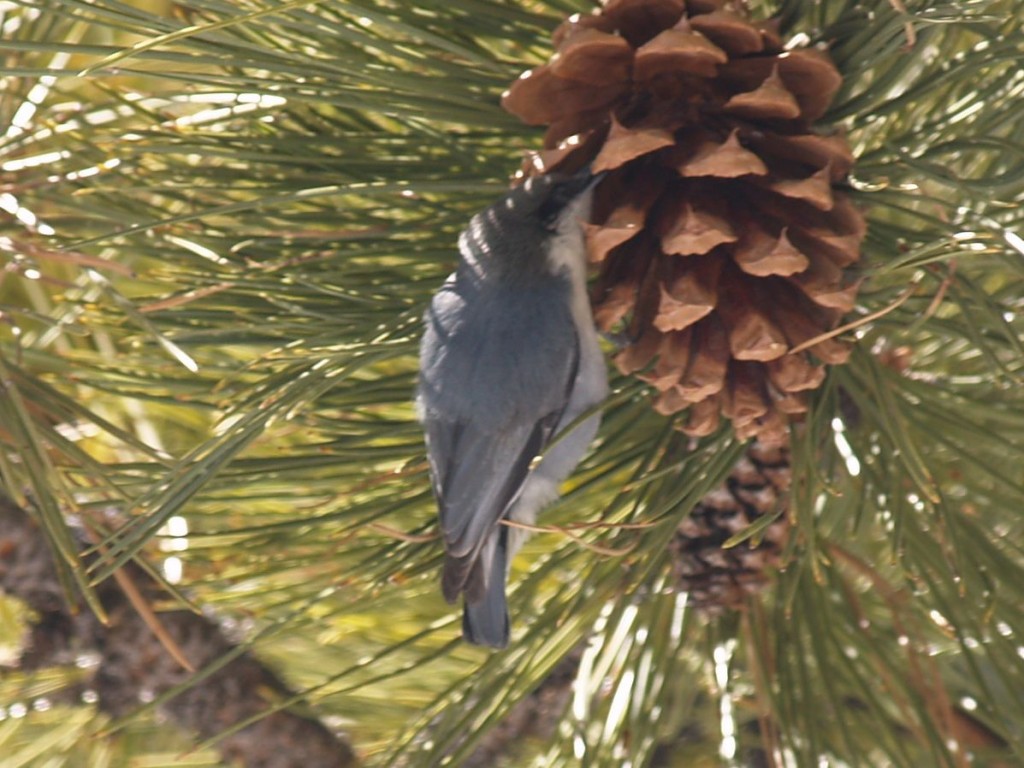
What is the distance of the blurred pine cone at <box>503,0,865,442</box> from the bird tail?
249 mm

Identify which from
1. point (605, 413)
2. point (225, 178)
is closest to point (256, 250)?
point (225, 178)

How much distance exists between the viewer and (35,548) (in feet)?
3.73

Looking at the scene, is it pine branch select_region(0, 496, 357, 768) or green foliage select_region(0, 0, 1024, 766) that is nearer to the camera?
green foliage select_region(0, 0, 1024, 766)

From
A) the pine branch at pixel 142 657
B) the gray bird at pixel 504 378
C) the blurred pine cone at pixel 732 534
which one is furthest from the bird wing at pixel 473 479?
the pine branch at pixel 142 657

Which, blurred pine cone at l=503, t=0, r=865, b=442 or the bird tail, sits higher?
blurred pine cone at l=503, t=0, r=865, b=442

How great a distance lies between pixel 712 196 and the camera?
2.79 feet

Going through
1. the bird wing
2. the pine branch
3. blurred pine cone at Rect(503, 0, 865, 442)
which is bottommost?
the pine branch

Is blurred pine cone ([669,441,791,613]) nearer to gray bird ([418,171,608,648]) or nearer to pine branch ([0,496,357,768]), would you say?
gray bird ([418,171,608,648])

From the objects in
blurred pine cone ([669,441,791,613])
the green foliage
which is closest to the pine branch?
the green foliage

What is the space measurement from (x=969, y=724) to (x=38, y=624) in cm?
81

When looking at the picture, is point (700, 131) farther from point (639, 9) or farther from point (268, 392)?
point (268, 392)

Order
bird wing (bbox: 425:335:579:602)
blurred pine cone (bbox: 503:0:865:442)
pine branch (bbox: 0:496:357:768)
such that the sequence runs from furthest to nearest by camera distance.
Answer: pine branch (bbox: 0:496:357:768), bird wing (bbox: 425:335:579:602), blurred pine cone (bbox: 503:0:865:442)

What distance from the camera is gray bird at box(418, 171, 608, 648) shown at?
3.28 feet

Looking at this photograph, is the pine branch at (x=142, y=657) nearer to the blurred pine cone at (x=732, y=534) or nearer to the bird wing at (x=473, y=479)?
the bird wing at (x=473, y=479)
